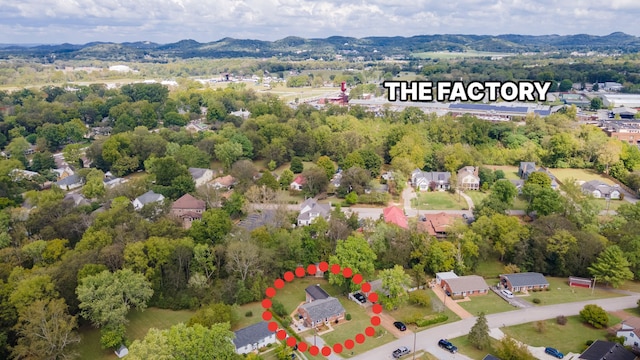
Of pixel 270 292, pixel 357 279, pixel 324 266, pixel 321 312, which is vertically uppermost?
pixel 357 279

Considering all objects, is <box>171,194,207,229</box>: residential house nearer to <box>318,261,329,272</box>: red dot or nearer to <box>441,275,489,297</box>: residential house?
<box>318,261,329,272</box>: red dot

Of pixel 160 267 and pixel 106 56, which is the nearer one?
pixel 160 267

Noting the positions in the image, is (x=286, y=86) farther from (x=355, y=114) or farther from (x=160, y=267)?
(x=160, y=267)

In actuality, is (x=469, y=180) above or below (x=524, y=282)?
above

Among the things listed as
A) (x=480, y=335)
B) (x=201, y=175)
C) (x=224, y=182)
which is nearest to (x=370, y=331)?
(x=480, y=335)

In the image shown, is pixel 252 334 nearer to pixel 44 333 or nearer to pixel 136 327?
pixel 136 327

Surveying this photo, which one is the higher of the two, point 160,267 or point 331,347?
point 160,267

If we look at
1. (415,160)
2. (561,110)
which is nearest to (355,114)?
(415,160)
